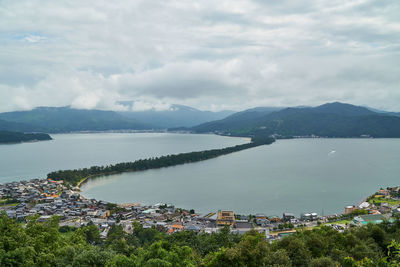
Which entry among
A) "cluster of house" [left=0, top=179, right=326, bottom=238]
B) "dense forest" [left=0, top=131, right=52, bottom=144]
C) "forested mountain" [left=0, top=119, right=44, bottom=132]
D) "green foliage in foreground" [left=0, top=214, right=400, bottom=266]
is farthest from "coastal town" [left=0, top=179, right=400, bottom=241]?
"forested mountain" [left=0, top=119, right=44, bottom=132]

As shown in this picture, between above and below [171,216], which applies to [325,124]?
above

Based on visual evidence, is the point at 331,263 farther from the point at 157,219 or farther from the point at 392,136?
the point at 392,136

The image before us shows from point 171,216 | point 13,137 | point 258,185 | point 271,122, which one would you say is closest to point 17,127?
point 13,137

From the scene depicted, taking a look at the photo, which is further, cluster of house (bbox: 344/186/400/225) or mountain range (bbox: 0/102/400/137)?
mountain range (bbox: 0/102/400/137)

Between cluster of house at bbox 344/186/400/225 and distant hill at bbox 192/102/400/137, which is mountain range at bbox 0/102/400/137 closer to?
distant hill at bbox 192/102/400/137

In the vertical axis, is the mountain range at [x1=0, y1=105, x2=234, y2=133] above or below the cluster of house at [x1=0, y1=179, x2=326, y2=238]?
above

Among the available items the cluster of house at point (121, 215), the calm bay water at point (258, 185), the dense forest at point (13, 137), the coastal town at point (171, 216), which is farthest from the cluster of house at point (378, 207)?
the dense forest at point (13, 137)

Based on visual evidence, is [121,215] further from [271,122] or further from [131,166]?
[271,122]
